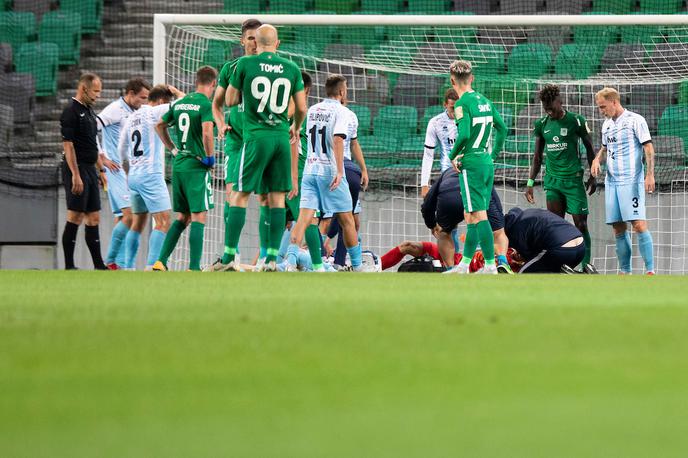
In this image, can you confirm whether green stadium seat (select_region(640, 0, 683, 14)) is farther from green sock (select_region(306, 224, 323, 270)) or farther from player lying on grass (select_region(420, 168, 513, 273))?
green sock (select_region(306, 224, 323, 270))

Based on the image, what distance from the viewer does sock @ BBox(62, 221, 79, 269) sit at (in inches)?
341

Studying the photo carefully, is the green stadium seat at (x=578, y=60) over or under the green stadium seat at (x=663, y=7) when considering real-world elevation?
under

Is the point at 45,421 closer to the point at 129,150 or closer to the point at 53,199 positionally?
the point at 129,150

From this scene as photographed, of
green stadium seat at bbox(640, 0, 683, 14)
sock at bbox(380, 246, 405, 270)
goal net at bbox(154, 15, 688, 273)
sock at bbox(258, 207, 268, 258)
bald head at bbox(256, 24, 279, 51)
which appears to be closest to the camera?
bald head at bbox(256, 24, 279, 51)

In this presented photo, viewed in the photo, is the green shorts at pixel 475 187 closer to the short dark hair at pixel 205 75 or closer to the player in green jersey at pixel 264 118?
the player in green jersey at pixel 264 118

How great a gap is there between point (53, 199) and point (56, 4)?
6.28 metres

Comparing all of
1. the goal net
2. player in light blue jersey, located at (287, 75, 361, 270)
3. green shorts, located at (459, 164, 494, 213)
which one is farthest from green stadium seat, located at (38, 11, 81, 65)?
green shorts, located at (459, 164, 494, 213)

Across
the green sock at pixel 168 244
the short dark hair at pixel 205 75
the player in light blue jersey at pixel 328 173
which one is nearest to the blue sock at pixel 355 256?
the player in light blue jersey at pixel 328 173

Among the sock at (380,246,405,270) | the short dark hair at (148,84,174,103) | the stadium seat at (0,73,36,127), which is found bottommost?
the sock at (380,246,405,270)

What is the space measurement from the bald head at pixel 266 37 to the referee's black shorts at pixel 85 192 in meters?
2.51

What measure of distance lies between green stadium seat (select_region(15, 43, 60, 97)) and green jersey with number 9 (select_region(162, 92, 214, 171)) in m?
7.97

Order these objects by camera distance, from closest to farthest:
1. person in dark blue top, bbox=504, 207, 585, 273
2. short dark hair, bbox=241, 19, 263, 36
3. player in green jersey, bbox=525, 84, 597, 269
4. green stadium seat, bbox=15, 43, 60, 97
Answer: short dark hair, bbox=241, 19, 263, 36 < person in dark blue top, bbox=504, 207, 585, 273 < player in green jersey, bbox=525, 84, 597, 269 < green stadium seat, bbox=15, 43, 60, 97

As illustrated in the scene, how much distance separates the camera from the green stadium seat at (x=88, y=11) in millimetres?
16719

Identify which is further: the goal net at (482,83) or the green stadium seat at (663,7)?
the green stadium seat at (663,7)
